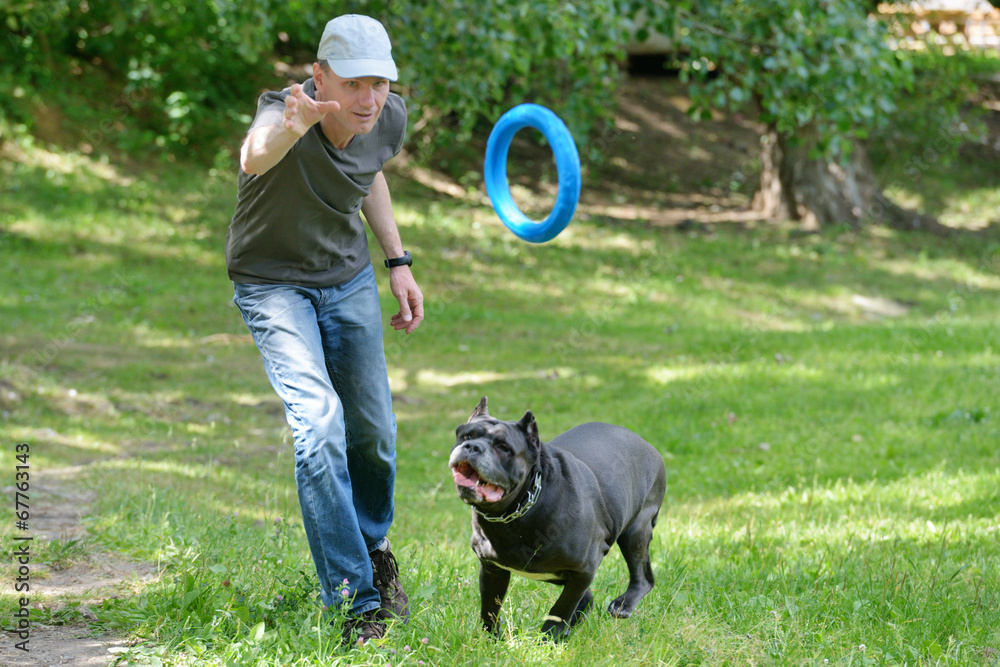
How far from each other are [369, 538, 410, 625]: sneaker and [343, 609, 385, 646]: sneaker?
0.18 metres

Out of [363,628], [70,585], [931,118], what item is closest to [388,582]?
[363,628]

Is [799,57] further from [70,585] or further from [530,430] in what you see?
[70,585]

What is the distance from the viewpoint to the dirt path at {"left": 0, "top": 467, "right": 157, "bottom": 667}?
11.1 ft

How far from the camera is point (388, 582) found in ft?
12.3

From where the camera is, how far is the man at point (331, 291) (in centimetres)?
330

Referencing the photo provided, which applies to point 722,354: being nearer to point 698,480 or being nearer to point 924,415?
point 924,415

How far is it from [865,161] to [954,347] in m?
8.49

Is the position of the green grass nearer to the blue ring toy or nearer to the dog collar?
the dog collar

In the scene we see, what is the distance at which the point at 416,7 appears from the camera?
10.0 m

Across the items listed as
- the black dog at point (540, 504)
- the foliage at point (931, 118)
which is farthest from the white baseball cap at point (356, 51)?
the foliage at point (931, 118)

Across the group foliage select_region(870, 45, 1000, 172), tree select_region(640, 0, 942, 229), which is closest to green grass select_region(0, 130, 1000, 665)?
foliage select_region(870, 45, 1000, 172)

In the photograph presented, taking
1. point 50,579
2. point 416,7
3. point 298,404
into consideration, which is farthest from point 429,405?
point 298,404

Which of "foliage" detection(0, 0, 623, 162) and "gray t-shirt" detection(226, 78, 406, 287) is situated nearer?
"gray t-shirt" detection(226, 78, 406, 287)

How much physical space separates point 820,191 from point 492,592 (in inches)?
595
